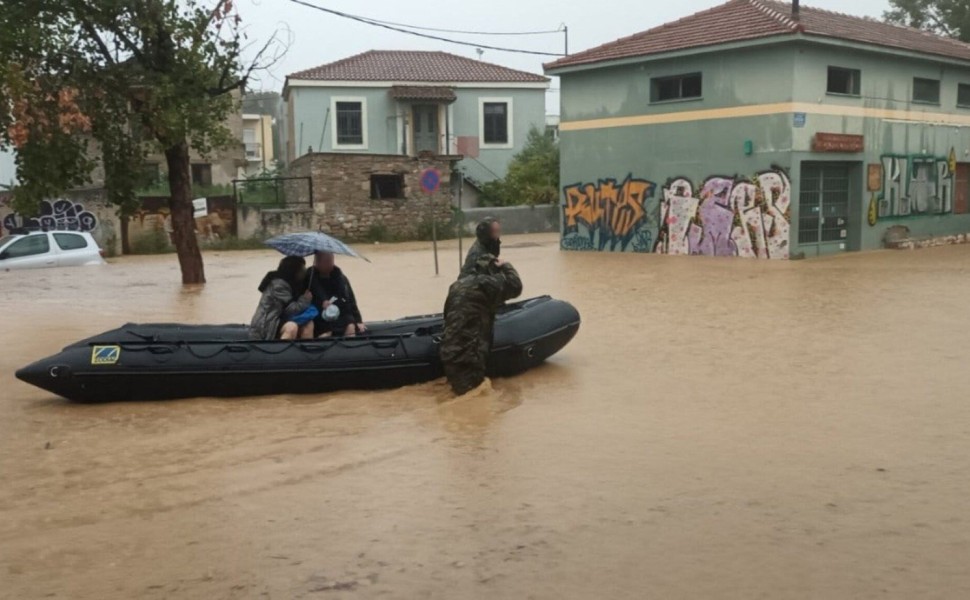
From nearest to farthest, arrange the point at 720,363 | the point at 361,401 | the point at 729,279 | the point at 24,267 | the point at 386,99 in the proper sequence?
the point at 361,401 → the point at 720,363 → the point at 729,279 → the point at 24,267 → the point at 386,99

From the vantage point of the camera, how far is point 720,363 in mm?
11344

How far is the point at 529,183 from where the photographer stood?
4303 centimetres

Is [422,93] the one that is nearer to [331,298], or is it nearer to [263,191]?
[263,191]

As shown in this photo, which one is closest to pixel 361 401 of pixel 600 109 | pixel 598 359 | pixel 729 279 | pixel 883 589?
pixel 598 359

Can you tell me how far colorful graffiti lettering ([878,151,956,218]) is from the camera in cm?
2738

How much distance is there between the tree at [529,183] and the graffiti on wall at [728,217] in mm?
15548

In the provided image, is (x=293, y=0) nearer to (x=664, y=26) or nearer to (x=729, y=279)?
(x=664, y=26)

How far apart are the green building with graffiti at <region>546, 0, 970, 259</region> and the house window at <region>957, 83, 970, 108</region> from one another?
0.27 ft

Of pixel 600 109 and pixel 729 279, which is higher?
pixel 600 109

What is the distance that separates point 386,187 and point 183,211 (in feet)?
57.9

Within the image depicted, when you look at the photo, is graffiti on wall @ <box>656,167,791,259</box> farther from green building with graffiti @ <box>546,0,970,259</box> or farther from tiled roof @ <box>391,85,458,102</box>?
tiled roof @ <box>391,85,458,102</box>

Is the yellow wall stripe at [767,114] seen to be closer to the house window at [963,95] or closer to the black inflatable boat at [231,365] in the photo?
the house window at [963,95]

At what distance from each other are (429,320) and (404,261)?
16868 millimetres

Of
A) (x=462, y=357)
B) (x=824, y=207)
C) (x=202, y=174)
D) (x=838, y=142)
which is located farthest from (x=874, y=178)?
(x=202, y=174)
